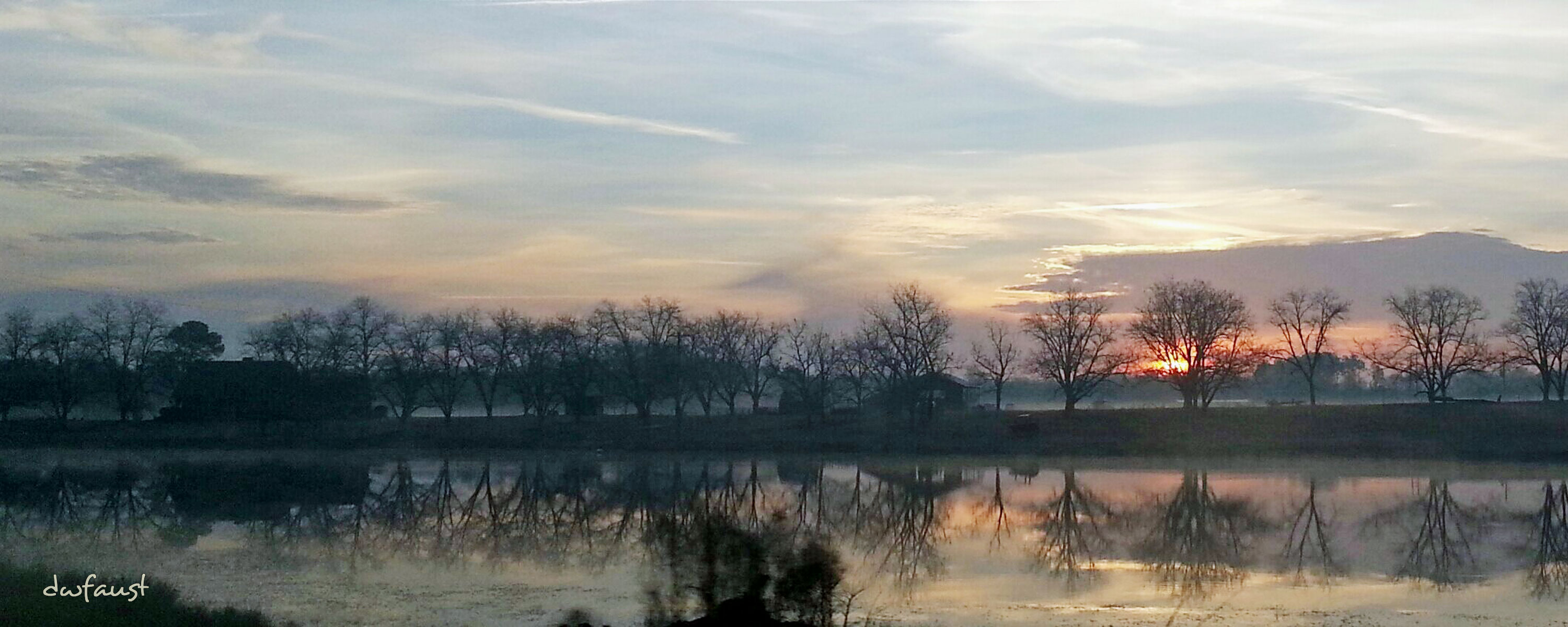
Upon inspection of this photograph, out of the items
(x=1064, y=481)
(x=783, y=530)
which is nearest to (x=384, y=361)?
(x=1064, y=481)

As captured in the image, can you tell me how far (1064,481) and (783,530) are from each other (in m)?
32.1

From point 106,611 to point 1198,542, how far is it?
20275 millimetres

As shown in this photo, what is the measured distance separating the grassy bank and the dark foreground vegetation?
155 feet

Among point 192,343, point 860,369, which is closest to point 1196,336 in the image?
point 860,369

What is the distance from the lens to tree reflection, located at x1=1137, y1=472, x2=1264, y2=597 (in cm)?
2122

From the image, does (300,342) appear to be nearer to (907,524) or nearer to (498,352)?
(498,352)

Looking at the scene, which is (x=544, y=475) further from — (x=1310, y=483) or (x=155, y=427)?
(x=155, y=427)

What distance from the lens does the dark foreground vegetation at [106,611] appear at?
47.7 ft

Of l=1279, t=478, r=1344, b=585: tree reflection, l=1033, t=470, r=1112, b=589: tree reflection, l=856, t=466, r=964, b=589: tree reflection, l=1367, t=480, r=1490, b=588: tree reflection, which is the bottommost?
l=1367, t=480, r=1490, b=588: tree reflection

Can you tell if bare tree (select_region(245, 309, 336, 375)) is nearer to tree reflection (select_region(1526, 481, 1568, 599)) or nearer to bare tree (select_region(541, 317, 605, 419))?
bare tree (select_region(541, 317, 605, 419))

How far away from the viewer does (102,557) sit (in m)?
23.0

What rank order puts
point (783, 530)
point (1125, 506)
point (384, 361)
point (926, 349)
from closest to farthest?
point (783, 530), point (1125, 506), point (926, 349), point (384, 361)

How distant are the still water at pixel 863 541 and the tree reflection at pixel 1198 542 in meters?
0.11

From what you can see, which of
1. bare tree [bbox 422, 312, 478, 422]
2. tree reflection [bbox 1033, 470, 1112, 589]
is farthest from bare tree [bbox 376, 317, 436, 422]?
tree reflection [bbox 1033, 470, 1112, 589]
